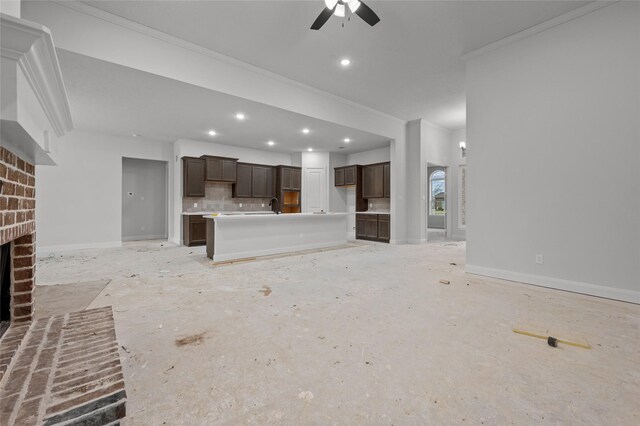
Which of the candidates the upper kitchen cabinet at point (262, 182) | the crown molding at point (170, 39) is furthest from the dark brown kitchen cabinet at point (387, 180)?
the upper kitchen cabinet at point (262, 182)

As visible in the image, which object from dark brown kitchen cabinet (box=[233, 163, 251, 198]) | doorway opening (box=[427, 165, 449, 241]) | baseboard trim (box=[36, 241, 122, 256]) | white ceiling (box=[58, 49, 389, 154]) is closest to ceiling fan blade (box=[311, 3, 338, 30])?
white ceiling (box=[58, 49, 389, 154])

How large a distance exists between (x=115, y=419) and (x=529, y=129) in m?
4.78

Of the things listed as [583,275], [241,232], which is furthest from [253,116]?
[583,275]

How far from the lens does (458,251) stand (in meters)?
6.30

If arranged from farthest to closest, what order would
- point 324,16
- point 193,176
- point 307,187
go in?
point 307,187, point 193,176, point 324,16

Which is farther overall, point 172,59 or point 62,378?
point 172,59

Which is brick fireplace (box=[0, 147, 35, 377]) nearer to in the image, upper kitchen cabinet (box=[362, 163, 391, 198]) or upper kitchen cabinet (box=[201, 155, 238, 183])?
upper kitchen cabinet (box=[201, 155, 238, 183])

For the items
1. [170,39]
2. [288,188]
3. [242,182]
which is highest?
[170,39]

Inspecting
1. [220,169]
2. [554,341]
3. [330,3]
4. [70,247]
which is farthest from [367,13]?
[70,247]

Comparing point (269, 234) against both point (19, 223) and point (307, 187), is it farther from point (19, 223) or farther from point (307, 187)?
point (19, 223)

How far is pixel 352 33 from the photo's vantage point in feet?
12.4

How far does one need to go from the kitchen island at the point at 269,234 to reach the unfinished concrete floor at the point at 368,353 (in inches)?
62.6

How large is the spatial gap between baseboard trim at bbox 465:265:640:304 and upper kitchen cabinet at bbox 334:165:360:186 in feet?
16.6

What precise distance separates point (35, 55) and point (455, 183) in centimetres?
895
